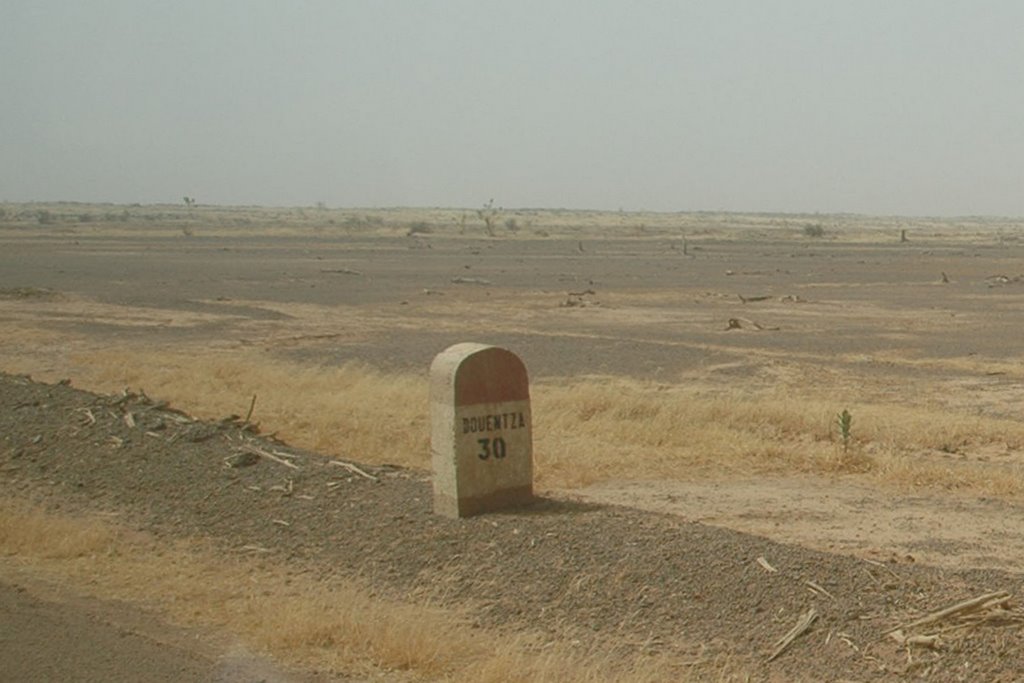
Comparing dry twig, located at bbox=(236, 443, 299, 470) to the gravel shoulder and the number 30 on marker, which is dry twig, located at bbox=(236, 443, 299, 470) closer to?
the gravel shoulder

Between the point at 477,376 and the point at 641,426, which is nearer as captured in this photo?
the point at 477,376

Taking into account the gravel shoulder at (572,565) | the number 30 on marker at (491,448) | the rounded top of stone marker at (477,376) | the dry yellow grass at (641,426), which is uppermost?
the rounded top of stone marker at (477,376)

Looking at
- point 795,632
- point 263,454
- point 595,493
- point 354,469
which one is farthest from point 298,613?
point 595,493

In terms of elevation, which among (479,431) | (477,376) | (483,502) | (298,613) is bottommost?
(298,613)

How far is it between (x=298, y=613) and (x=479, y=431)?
102 inches

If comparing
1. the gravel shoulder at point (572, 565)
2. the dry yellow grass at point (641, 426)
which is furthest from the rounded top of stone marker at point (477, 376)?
the dry yellow grass at point (641, 426)

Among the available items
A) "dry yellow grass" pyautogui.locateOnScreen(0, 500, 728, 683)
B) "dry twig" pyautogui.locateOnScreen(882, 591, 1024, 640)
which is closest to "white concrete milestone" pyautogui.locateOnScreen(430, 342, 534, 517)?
"dry yellow grass" pyautogui.locateOnScreen(0, 500, 728, 683)

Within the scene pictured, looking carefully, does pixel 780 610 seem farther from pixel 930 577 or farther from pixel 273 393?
pixel 273 393

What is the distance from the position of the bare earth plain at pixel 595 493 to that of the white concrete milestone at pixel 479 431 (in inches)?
12.0

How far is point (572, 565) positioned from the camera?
31.7ft

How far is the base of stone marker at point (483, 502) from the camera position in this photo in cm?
1103

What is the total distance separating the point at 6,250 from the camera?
3162 inches

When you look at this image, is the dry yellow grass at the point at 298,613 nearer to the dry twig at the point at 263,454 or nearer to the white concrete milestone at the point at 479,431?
the white concrete milestone at the point at 479,431

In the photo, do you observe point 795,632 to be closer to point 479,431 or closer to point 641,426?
point 479,431
